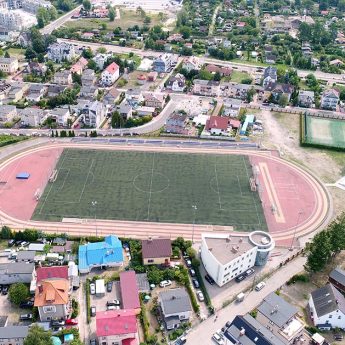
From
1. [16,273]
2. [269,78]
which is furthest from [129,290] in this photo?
[269,78]

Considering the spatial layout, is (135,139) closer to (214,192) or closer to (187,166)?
(187,166)

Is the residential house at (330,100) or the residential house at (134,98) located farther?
the residential house at (330,100)

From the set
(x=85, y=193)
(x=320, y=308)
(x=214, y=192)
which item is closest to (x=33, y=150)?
(x=85, y=193)

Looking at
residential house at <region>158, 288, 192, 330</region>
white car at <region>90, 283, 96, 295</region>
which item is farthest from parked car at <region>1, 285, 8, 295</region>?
residential house at <region>158, 288, 192, 330</region>

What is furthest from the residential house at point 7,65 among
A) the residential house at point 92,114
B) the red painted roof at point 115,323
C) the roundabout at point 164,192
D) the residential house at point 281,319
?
the residential house at point 281,319

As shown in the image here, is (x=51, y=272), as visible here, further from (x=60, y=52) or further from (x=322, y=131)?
(x=60, y=52)

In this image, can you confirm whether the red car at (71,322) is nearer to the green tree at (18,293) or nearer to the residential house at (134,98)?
the green tree at (18,293)
